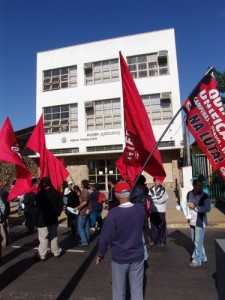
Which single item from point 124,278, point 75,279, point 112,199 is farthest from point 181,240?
point 124,278

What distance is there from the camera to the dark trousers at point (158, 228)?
26.9 feet

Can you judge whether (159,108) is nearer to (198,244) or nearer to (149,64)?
(149,64)

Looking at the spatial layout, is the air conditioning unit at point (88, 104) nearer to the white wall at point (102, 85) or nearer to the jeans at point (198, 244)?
the white wall at point (102, 85)

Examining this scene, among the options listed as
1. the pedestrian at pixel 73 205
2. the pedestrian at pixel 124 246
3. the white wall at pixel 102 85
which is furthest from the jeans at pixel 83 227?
the white wall at pixel 102 85

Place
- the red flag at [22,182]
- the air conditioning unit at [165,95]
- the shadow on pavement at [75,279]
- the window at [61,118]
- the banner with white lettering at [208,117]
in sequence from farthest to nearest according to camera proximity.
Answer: the window at [61,118], the air conditioning unit at [165,95], the red flag at [22,182], the banner with white lettering at [208,117], the shadow on pavement at [75,279]

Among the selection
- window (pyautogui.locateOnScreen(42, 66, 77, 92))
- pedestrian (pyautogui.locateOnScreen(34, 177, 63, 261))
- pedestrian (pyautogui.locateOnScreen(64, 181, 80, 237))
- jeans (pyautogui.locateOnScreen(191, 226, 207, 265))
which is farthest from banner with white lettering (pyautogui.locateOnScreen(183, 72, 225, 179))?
window (pyautogui.locateOnScreen(42, 66, 77, 92))

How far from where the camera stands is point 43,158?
26.2ft

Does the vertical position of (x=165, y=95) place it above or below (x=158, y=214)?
above

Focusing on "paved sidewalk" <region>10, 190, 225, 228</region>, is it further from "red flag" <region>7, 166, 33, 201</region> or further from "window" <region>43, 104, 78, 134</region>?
"window" <region>43, 104, 78, 134</region>

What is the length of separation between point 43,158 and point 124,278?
4717mm

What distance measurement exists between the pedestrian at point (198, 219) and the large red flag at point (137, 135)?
4.57 ft

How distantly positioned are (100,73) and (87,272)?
788 inches

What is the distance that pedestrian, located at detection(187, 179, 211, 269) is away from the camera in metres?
6.18

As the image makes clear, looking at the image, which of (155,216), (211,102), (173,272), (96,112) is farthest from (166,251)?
(96,112)
